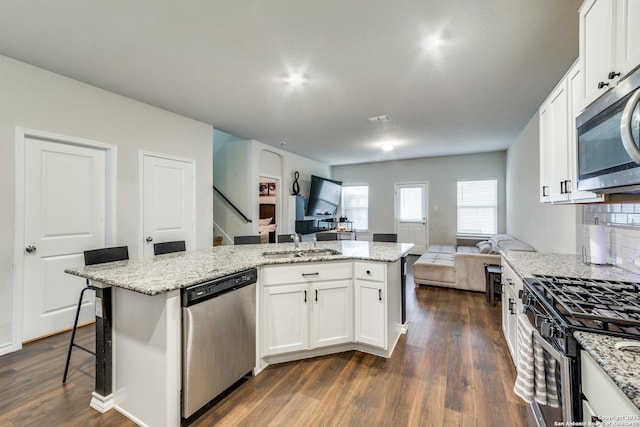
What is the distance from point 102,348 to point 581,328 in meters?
2.51

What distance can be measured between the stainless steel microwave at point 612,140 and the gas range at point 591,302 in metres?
0.49

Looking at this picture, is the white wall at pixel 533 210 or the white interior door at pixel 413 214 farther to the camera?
the white interior door at pixel 413 214

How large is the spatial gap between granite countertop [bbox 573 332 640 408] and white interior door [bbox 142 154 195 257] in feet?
13.6

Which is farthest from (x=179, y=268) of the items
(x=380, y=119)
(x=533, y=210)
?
(x=533, y=210)

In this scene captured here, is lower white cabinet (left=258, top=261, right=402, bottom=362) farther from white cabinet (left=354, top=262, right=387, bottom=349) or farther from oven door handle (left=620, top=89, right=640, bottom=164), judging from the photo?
oven door handle (left=620, top=89, right=640, bottom=164)

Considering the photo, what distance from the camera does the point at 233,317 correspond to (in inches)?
74.7

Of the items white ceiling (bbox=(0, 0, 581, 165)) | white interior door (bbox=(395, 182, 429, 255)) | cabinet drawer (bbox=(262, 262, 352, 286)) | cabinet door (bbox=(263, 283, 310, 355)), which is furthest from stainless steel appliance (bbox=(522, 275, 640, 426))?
white interior door (bbox=(395, 182, 429, 255))

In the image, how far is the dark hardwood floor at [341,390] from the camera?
170 cm

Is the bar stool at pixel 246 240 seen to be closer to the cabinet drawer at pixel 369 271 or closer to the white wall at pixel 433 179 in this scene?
the cabinet drawer at pixel 369 271

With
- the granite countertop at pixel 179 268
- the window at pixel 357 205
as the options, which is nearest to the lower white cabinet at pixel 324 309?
the granite countertop at pixel 179 268

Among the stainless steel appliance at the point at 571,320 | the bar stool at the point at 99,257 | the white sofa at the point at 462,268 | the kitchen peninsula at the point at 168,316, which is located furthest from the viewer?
the white sofa at the point at 462,268

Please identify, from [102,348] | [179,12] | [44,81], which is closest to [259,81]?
[179,12]

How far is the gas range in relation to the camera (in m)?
0.98

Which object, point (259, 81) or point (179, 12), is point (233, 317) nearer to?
point (179, 12)
